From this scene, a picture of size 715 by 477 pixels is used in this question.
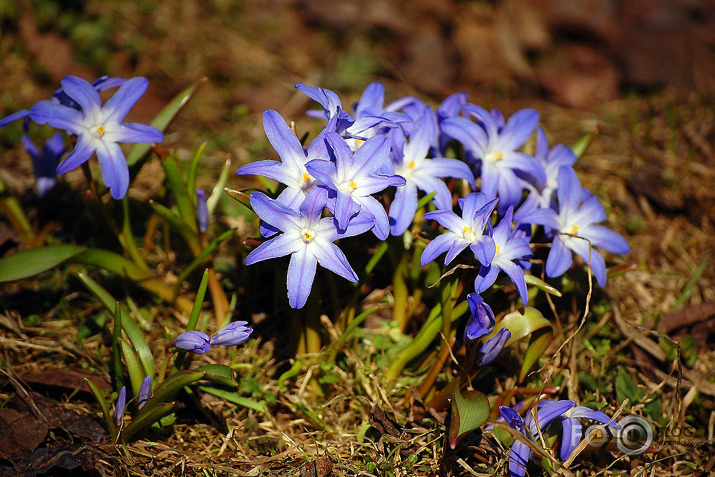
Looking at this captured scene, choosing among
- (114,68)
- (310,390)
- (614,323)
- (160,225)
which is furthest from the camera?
(114,68)

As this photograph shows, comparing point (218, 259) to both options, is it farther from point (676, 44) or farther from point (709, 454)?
point (676, 44)

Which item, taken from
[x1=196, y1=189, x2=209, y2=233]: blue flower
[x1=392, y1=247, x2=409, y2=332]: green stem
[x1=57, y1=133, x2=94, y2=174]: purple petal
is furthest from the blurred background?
[x1=392, y1=247, x2=409, y2=332]: green stem

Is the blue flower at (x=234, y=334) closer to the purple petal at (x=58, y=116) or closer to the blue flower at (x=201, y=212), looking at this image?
the blue flower at (x=201, y=212)

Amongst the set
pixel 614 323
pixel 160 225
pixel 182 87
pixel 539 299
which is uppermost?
pixel 182 87

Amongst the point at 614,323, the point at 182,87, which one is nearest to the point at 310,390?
the point at 614,323

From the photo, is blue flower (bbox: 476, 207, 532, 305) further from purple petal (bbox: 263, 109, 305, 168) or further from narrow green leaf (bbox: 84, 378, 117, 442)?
narrow green leaf (bbox: 84, 378, 117, 442)

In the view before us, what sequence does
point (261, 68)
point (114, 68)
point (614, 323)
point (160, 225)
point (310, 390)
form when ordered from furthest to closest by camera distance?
point (261, 68), point (114, 68), point (160, 225), point (614, 323), point (310, 390)
